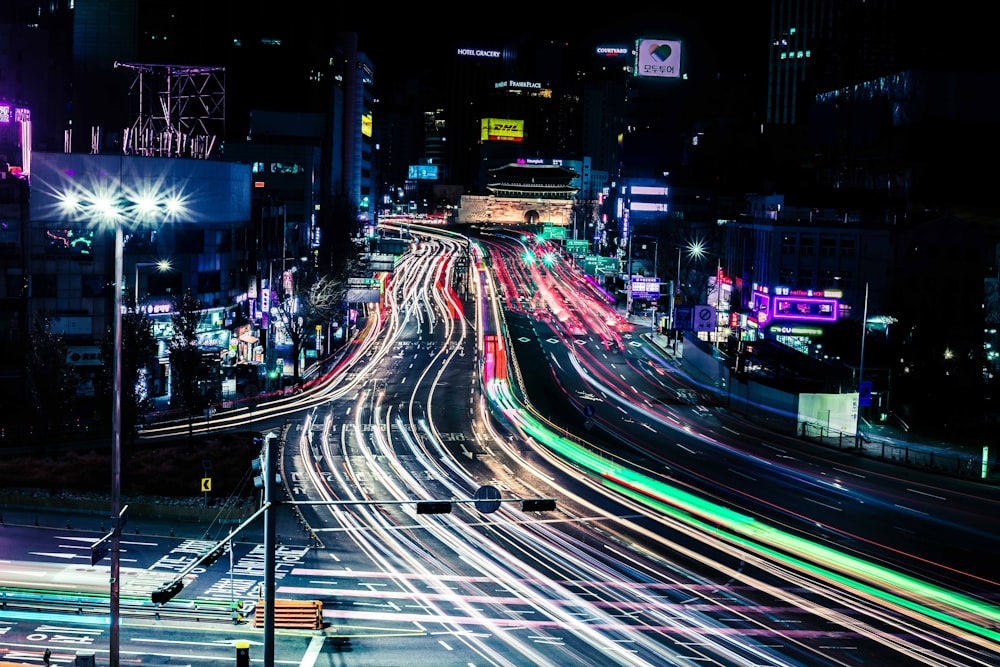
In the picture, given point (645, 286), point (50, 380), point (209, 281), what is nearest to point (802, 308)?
point (645, 286)

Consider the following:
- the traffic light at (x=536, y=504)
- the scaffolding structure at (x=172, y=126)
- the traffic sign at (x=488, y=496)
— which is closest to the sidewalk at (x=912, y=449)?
the traffic light at (x=536, y=504)

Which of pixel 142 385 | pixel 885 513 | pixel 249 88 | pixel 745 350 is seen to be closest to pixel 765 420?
pixel 745 350

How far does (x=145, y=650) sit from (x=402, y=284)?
11369 cm

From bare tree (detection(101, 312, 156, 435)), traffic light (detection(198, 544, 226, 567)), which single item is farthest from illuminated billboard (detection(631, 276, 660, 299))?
traffic light (detection(198, 544, 226, 567))

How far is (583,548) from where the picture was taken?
44.3 m

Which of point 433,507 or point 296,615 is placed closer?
point 433,507

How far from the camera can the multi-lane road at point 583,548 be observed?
34125 millimetres

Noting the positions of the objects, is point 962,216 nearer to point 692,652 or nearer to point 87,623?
point 692,652

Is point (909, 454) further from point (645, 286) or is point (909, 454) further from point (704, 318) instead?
point (645, 286)

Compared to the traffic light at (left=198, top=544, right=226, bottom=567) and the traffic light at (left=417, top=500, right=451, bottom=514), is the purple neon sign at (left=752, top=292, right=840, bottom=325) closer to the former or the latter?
the traffic light at (left=198, top=544, right=226, bottom=567)

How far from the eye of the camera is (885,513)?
5072 centimetres

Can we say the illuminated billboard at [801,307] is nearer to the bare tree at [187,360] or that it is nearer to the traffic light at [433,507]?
the bare tree at [187,360]

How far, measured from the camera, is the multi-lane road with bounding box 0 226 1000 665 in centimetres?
3412

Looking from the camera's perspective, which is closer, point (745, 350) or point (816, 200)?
point (745, 350)
